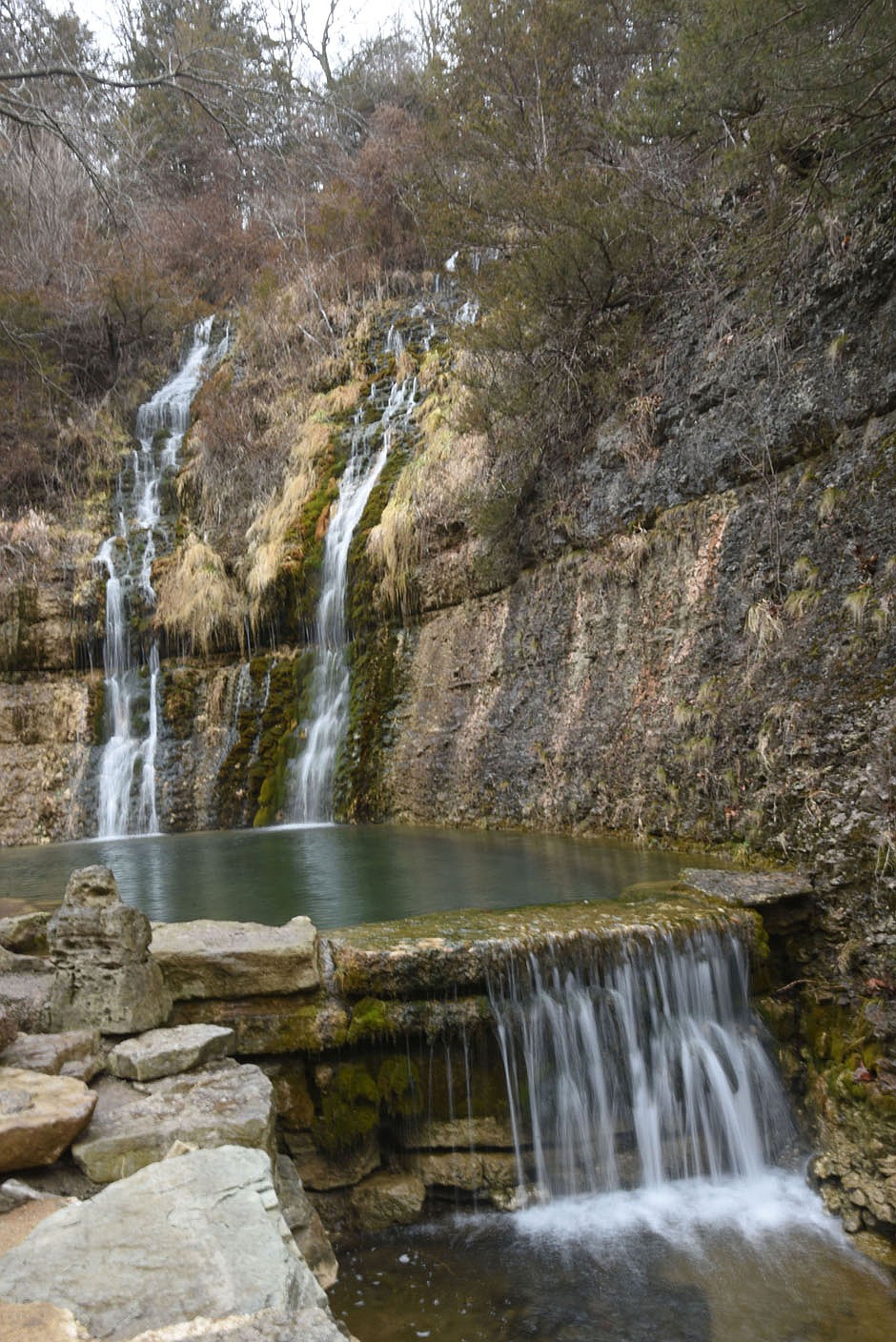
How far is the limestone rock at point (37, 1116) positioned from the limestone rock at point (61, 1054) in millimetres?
121

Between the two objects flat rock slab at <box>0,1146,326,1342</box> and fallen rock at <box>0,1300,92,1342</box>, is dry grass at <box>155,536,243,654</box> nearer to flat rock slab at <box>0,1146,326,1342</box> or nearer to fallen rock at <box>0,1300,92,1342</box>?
flat rock slab at <box>0,1146,326,1342</box>

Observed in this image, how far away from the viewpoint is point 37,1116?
8.08ft

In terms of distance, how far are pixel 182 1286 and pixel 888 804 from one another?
422 centimetres

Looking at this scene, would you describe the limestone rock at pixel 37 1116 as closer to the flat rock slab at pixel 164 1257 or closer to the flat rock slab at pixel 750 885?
the flat rock slab at pixel 164 1257

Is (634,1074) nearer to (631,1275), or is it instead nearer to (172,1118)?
(631,1275)

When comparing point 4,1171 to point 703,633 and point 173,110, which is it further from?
point 173,110

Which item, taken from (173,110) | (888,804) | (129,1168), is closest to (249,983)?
(129,1168)

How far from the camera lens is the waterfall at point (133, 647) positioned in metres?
11.8

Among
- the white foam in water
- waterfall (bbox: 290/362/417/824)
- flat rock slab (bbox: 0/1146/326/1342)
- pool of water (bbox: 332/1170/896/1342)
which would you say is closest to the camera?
flat rock slab (bbox: 0/1146/326/1342)

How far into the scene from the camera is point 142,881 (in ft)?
23.6

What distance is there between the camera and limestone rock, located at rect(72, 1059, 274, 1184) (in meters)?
2.54

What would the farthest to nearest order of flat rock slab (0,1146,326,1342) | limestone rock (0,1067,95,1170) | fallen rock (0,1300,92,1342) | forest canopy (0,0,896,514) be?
forest canopy (0,0,896,514) < limestone rock (0,1067,95,1170) < flat rock slab (0,1146,326,1342) < fallen rock (0,1300,92,1342)

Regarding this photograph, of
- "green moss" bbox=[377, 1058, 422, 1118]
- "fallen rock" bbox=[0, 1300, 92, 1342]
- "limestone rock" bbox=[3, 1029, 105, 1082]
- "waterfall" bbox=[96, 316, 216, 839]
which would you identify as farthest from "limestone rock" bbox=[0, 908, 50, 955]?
"waterfall" bbox=[96, 316, 216, 839]

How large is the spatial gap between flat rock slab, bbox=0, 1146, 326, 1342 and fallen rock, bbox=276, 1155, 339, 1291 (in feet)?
3.33
